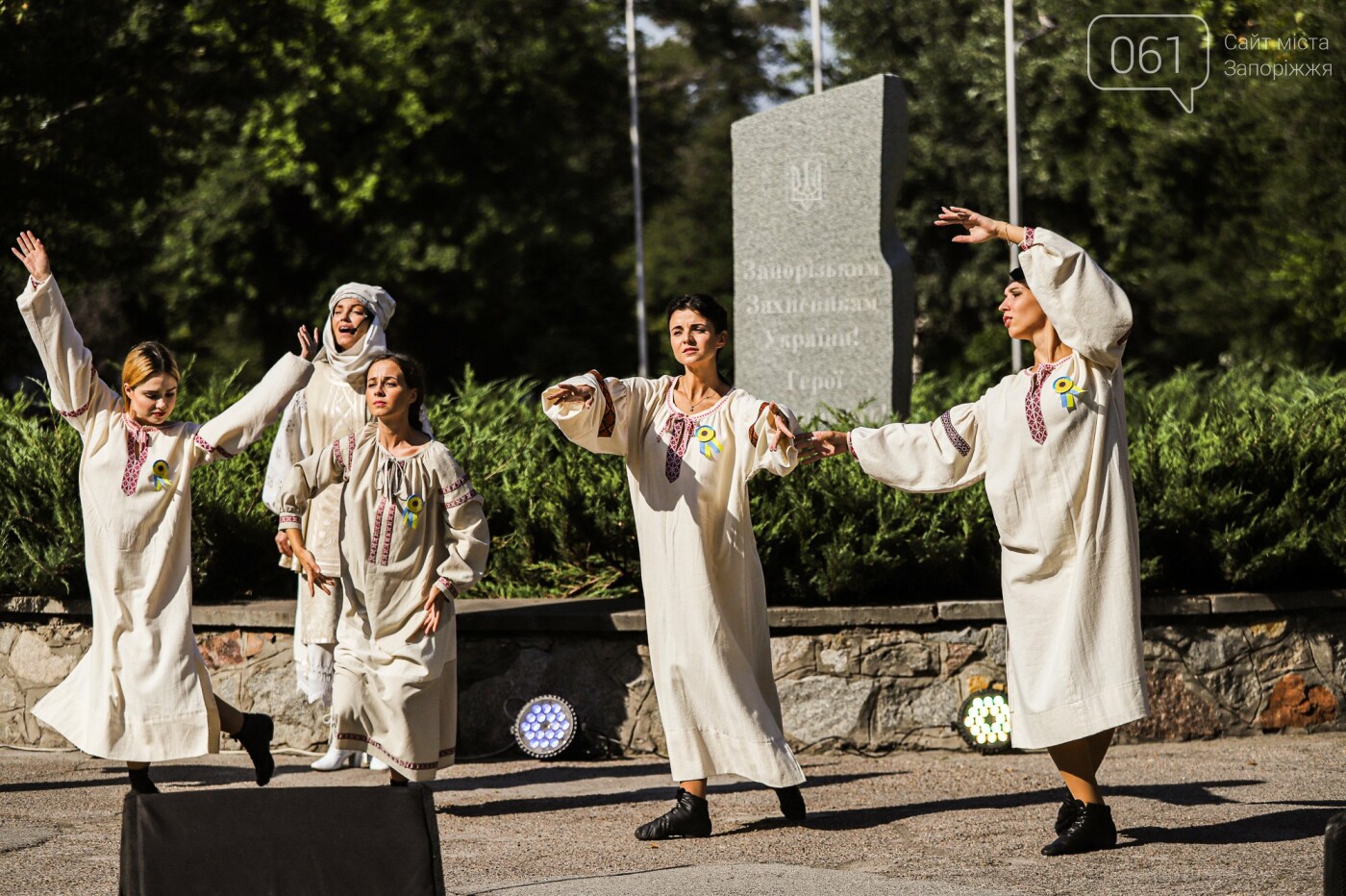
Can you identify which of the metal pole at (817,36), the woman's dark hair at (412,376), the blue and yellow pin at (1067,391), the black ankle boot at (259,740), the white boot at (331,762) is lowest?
the white boot at (331,762)

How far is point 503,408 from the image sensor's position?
36.4ft

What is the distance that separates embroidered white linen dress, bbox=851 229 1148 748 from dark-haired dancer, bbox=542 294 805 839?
0.85 meters

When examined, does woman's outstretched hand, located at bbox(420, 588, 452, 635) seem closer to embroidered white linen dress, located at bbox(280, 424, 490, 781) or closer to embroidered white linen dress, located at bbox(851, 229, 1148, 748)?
embroidered white linen dress, located at bbox(280, 424, 490, 781)

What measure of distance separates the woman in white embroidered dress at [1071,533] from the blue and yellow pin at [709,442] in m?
0.96

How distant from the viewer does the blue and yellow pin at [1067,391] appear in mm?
5477

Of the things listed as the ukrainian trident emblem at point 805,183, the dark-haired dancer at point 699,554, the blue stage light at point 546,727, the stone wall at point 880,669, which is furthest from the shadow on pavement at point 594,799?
the ukrainian trident emblem at point 805,183

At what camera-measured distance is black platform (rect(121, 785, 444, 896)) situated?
365cm

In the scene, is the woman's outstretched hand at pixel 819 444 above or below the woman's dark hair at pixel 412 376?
below

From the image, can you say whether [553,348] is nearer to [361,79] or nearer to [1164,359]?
[361,79]

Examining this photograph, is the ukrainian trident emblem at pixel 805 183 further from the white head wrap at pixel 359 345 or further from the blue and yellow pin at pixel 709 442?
the blue and yellow pin at pixel 709 442

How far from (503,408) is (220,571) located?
9.38 feet

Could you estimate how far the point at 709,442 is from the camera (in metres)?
5.99

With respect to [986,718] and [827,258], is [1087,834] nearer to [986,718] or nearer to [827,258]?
[986,718]

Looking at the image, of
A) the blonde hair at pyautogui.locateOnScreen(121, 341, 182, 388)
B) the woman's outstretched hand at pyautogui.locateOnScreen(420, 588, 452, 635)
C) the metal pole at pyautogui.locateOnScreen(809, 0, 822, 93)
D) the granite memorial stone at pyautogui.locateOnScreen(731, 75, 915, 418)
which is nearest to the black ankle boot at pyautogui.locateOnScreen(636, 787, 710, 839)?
the woman's outstretched hand at pyautogui.locateOnScreen(420, 588, 452, 635)
